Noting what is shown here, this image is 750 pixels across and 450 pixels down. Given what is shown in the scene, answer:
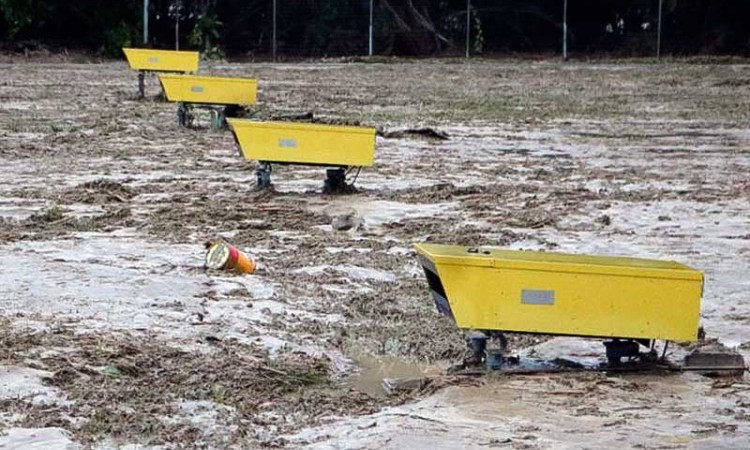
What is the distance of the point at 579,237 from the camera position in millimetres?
9328

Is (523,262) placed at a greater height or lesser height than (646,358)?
greater

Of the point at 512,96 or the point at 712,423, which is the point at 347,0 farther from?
the point at 712,423

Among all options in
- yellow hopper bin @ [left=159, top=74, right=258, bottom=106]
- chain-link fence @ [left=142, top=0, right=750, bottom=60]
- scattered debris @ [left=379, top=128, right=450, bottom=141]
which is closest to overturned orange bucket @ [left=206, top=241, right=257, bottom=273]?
scattered debris @ [left=379, top=128, right=450, bottom=141]

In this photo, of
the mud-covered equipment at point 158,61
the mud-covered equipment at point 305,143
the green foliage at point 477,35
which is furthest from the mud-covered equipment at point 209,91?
the green foliage at point 477,35

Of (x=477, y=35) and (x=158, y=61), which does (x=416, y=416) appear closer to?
(x=158, y=61)

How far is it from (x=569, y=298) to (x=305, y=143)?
5066 millimetres

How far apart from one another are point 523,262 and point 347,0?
29387 mm

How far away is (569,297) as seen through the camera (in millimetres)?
6012

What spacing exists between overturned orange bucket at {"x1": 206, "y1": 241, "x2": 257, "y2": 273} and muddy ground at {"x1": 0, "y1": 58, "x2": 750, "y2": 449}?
0.09 metres

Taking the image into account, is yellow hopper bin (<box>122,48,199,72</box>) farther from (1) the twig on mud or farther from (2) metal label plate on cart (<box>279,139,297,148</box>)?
(1) the twig on mud

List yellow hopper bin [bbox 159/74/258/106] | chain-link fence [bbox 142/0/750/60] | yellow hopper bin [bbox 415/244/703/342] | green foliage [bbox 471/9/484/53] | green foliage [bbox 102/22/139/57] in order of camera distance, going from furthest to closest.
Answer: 1. green foliage [bbox 471/9/484/53]
2. chain-link fence [bbox 142/0/750/60]
3. green foliage [bbox 102/22/139/57]
4. yellow hopper bin [bbox 159/74/258/106]
5. yellow hopper bin [bbox 415/244/703/342]

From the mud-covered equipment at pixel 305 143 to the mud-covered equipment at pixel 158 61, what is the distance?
989cm

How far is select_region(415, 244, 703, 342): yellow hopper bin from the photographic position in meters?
5.94

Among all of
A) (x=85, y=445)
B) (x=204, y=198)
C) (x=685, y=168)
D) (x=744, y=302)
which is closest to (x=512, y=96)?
(x=685, y=168)
